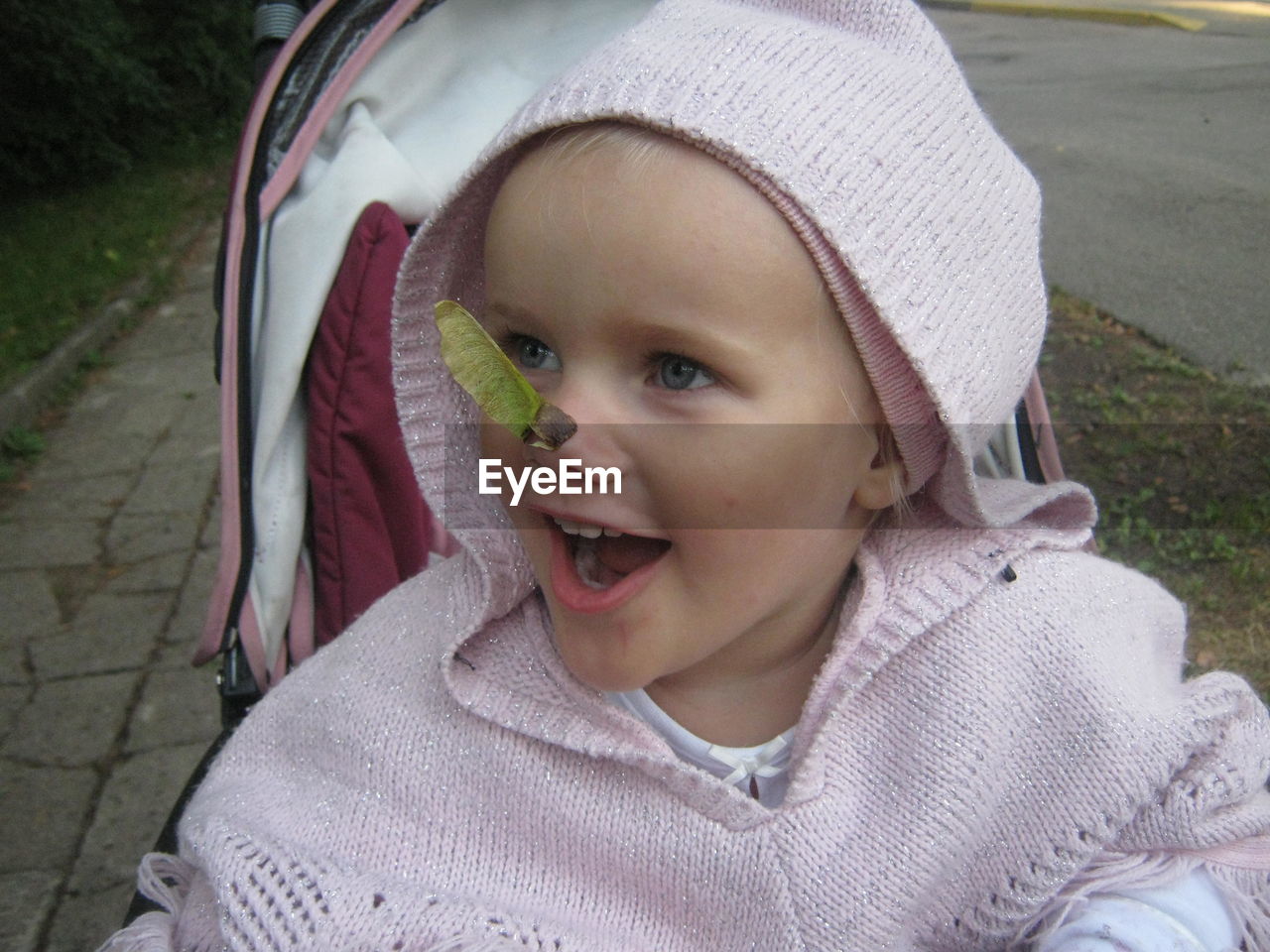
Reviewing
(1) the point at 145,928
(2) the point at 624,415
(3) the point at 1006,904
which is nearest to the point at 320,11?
(2) the point at 624,415

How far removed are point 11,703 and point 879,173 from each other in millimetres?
2710

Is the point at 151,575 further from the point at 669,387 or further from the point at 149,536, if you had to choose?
the point at 669,387

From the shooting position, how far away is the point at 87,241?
6.62 meters

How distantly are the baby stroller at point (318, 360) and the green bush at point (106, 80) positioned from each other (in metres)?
6.25

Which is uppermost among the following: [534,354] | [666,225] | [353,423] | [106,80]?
[666,225]

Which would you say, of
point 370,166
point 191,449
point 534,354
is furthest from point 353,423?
point 191,449

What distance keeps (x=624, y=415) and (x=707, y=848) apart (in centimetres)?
49

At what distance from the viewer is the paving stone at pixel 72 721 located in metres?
2.66

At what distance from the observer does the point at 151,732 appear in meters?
2.74

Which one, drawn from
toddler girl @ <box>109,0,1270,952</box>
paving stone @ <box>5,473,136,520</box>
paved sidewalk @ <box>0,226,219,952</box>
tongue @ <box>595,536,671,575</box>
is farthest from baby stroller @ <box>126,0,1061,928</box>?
paving stone @ <box>5,473,136,520</box>

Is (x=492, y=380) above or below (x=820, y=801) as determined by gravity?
above

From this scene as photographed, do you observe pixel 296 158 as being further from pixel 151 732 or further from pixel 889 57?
pixel 151 732

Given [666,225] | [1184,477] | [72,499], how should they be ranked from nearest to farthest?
[666,225]
[1184,477]
[72,499]

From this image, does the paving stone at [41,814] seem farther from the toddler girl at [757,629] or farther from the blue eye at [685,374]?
the blue eye at [685,374]
